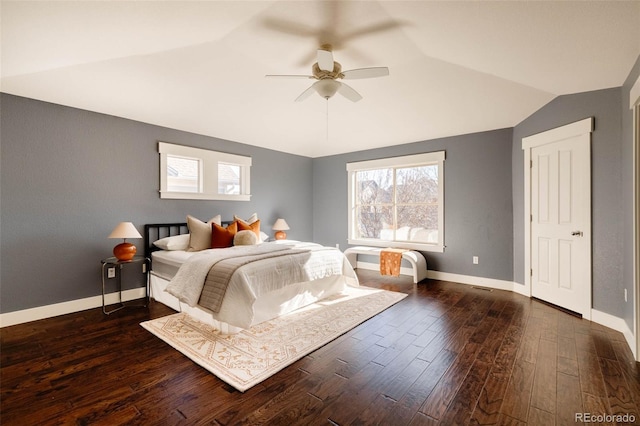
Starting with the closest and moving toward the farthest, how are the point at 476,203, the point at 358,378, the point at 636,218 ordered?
1. the point at 358,378
2. the point at 636,218
3. the point at 476,203

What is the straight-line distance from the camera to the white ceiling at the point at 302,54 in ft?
7.18

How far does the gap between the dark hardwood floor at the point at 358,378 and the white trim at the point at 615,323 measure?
0.24 ft

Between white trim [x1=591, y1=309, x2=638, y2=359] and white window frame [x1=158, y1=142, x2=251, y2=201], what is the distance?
5081 millimetres

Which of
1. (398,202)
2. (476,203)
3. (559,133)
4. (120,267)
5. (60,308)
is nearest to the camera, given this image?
(60,308)

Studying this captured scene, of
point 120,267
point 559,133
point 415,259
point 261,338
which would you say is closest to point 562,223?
point 559,133

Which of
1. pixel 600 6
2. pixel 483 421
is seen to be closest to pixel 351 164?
pixel 600 6

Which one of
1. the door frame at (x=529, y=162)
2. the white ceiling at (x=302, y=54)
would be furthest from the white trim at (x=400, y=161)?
the door frame at (x=529, y=162)

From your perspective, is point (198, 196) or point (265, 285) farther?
point (198, 196)

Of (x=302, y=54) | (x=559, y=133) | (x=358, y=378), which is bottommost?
(x=358, y=378)

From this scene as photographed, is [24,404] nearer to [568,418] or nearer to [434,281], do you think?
[568,418]

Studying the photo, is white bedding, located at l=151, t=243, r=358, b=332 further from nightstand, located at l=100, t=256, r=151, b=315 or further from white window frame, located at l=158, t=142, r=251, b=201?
white window frame, located at l=158, t=142, r=251, b=201

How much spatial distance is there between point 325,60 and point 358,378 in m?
2.60

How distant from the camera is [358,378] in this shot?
2064mm

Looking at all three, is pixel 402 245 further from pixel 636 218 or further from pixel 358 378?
pixel 358 378
